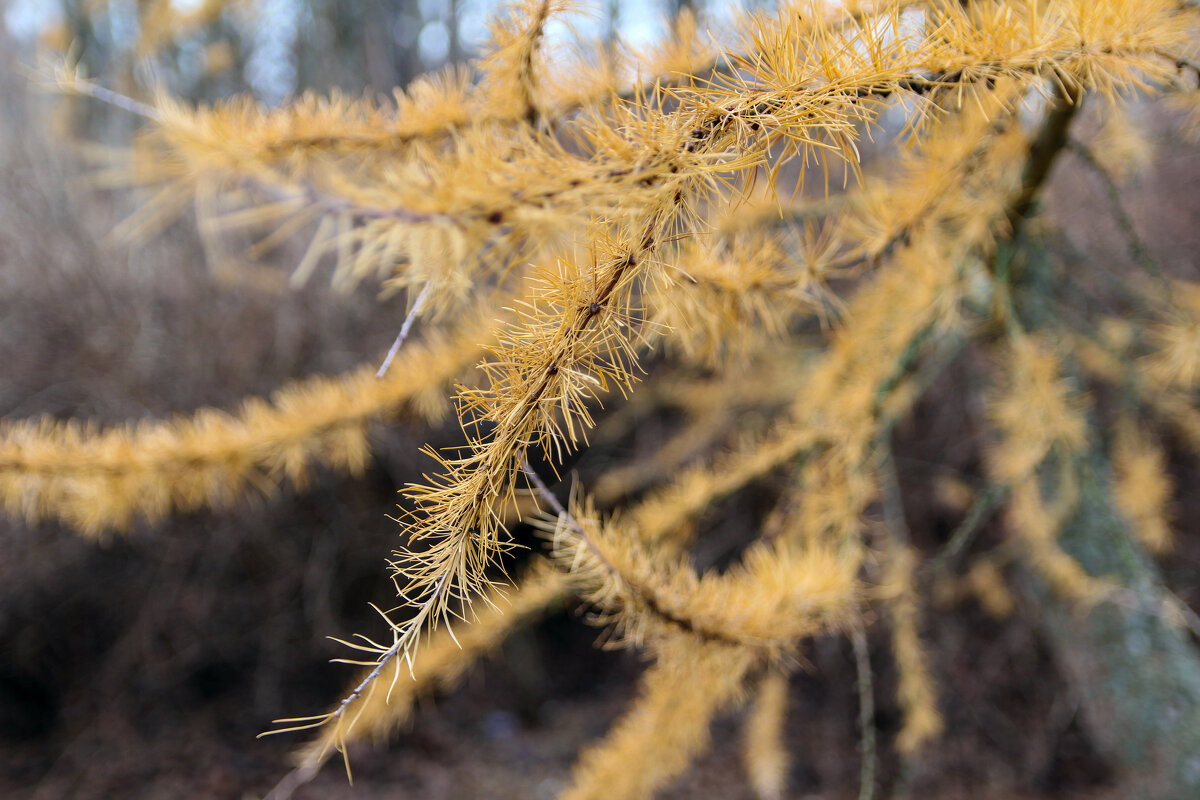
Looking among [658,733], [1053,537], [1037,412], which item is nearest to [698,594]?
[658,733]

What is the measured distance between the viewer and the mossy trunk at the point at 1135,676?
91 centimetres

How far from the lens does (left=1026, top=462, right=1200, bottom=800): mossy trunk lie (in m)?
0.91

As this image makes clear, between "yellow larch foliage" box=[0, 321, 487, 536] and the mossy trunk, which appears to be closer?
"yellow larch foliage" box=[0, 321, 487, 536]

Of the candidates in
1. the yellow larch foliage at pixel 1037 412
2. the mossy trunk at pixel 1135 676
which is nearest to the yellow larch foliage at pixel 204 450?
the yellow larch foliage at pixel 1037 412

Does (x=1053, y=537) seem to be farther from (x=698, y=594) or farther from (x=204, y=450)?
(x=204, y=450)

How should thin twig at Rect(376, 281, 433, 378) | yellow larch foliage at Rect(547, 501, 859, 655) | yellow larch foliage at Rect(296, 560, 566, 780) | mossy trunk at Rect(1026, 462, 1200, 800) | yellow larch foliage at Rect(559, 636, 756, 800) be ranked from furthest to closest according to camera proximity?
mossy trunk at Rect(1026, 462, 1200, 800), yellow larch foliage at Rect(296, 560, 566, 780), yellow larch foliage at Rect(559, 636, 756, 800), yellow larch foliage at Rect(547, 501, 859, 655), thin twig at Rect(376, 281, 433, 378)

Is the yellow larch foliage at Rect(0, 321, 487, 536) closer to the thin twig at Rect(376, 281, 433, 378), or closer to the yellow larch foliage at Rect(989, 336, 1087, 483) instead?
the thin twig at Rect(376, 281, 433, 378)

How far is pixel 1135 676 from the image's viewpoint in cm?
99

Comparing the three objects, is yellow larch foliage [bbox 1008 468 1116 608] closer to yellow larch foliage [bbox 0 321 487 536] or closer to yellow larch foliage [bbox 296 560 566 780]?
yellow larch foliage [bbox 296 560 566 780]

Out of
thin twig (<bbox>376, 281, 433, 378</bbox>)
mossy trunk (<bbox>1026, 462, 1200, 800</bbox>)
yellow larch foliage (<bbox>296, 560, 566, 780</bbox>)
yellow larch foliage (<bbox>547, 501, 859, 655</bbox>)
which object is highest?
thin twig (<bbox>376, 281, 433, 378</bbox>)

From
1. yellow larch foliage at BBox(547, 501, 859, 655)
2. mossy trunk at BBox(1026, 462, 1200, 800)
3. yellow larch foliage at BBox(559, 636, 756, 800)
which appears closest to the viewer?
yellow larch foliage at BBox(547, 501, 859, 655)

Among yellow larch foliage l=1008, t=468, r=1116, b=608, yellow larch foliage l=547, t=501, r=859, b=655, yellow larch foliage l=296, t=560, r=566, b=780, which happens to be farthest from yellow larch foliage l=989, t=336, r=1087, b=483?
yellow larch foliage l=296, t=560, r=566, b=780

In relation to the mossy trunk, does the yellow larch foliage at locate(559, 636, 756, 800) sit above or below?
above

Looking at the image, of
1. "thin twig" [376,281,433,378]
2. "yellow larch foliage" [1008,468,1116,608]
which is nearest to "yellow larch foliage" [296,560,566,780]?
"thin twig" [376,281,433,378]
